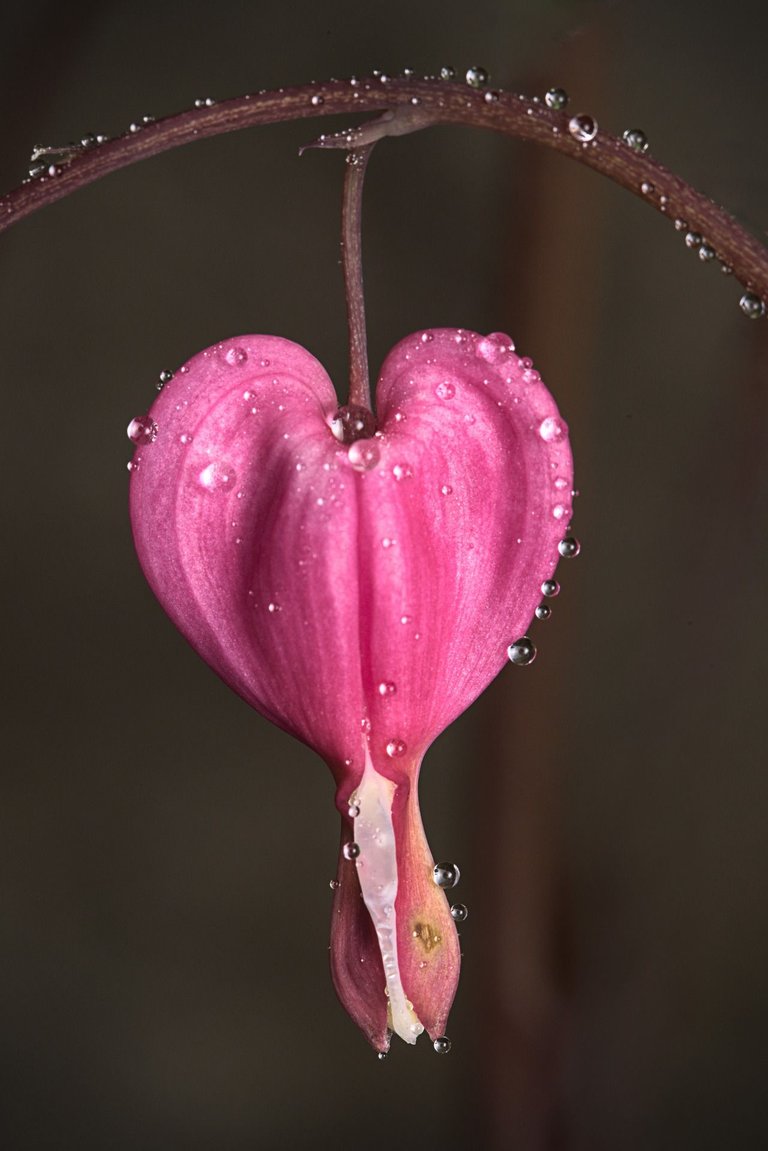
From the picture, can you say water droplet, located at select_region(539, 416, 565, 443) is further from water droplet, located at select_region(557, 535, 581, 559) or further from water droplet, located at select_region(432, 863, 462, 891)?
water droplet, located at select_region(432, 863, 462, 891)

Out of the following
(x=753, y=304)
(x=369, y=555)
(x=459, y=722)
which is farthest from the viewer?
(x=459, y=722)

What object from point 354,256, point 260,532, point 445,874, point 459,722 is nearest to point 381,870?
point 445,874

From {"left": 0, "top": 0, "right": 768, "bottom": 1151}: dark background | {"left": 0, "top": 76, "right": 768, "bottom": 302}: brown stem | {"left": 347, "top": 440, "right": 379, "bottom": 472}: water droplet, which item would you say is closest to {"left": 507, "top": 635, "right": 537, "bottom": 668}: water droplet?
{"left": 347, "top": 440, "right": 379, "bottom": 472}: water droplet

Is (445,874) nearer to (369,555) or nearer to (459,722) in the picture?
(369,555)

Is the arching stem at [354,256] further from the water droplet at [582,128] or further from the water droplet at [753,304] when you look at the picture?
the water droplet at [753,304]

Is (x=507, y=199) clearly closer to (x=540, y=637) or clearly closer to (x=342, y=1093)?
(x=540, y=637)
